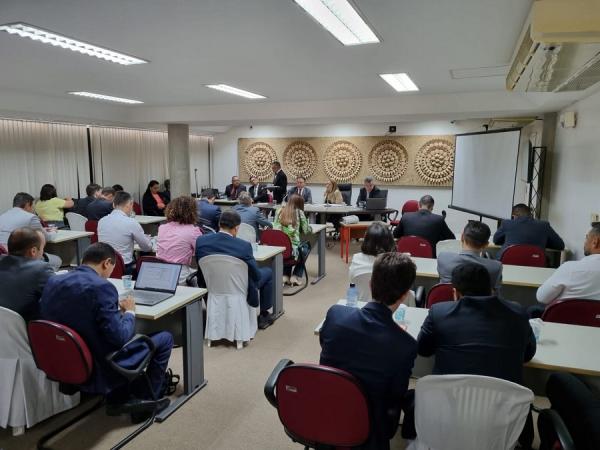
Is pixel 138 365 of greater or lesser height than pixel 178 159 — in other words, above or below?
below

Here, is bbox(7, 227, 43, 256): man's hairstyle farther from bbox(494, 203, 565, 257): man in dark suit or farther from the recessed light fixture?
the recessed light fixture

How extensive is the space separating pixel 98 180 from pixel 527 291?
27.8 feet

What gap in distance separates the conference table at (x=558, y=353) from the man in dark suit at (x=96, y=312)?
1.11 m

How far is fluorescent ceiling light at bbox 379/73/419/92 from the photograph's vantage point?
503 cm

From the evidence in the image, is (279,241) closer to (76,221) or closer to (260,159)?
(76,221)

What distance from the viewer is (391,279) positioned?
1.85 meters

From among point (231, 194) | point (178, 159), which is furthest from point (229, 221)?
point (231, 194)

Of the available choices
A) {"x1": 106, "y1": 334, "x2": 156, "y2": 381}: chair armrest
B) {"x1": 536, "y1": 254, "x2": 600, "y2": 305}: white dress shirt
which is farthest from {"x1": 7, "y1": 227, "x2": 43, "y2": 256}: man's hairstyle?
{"x1": 536, "y1": 254, "x2": 600, "y2": 305}: white dress shirt

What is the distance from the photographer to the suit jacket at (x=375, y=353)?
5.65ft

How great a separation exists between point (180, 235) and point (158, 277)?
1.07 m

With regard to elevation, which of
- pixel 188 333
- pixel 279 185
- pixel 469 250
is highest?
pixel 279 185

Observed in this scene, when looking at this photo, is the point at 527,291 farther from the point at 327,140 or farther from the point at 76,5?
the point at 327,140

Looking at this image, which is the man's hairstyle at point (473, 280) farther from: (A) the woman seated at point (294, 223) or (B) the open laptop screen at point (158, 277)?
(A) the woman seated at point (294, 223)

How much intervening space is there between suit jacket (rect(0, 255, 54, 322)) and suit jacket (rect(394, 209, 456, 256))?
3.87 m
